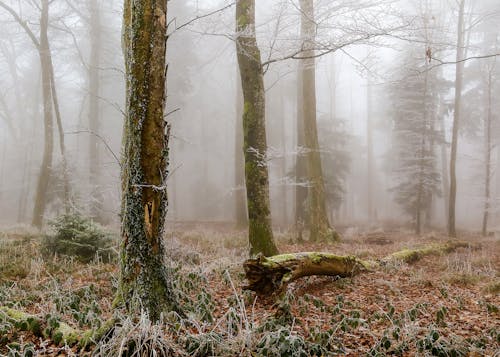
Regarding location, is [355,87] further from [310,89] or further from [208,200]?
[310,89]

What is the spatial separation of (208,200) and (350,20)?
2437cm

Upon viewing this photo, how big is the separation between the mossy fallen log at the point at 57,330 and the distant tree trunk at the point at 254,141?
4039mm

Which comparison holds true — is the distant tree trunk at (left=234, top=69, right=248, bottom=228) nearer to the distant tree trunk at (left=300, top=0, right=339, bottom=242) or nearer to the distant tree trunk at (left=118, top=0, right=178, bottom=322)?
the distant tree trunk at (left=300, top=0, right=339, bottom=242)

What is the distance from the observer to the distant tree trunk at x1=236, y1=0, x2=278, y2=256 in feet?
22.4

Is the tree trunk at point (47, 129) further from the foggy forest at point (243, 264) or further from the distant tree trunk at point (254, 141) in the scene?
the distant tree trunk at point (254, 141)

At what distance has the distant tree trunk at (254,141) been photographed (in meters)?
6.82

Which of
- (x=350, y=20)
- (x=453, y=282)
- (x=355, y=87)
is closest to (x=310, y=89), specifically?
(x=350, y=20)

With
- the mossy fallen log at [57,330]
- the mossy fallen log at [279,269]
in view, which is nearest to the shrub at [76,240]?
the mossy fallen log at [57,330]

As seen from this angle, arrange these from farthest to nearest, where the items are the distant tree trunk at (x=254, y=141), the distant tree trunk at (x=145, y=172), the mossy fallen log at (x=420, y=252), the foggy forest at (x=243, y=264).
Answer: the mossy fallen log at (x=420, y=252), the distant tree trunk at (x=254, y=141), the distant tree trunk at (x=145, y=172), the foggy forest at (x=243, y=264)

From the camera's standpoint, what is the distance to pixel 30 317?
3.29 meters

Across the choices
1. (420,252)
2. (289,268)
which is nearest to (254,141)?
(289,268)

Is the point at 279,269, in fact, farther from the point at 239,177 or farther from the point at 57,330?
the point at 239,177

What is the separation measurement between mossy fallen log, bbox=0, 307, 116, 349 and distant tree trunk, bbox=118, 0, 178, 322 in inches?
14.3

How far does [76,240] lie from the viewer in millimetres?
7363
